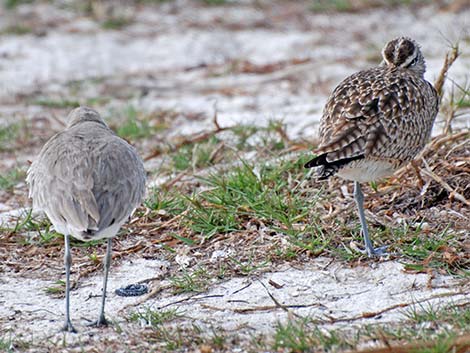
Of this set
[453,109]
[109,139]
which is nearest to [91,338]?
[109,139]

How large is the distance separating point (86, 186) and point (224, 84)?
17.4ft

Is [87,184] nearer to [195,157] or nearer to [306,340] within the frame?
[306,340]

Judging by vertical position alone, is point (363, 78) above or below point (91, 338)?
above

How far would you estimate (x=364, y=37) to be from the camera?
11523 millimetres

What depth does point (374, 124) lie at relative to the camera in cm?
570

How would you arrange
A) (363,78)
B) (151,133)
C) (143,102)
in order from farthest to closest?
(143,102) → (151,133) → (363,78)

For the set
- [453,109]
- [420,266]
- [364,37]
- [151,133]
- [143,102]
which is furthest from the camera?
[364,37]

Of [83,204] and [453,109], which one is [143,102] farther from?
[83,204]

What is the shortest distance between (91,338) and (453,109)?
3460mm

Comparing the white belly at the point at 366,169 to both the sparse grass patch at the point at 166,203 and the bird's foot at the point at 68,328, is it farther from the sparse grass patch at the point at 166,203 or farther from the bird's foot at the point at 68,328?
the bird's foot at the point at 68,328

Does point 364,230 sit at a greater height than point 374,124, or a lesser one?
lesser

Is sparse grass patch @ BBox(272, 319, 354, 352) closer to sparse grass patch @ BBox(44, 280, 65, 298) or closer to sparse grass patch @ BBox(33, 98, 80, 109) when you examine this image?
sparse grass patch @ BBox(44, 280, 65, 298)

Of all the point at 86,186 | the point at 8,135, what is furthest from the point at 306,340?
the point at 8,135

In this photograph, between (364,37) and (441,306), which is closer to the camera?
(441,306)
